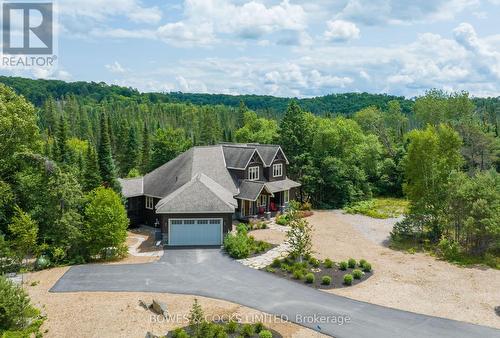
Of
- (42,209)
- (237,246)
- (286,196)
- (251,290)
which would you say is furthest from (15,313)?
(286,196)

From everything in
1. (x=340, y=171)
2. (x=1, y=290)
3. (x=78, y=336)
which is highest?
(x=340, y=171)

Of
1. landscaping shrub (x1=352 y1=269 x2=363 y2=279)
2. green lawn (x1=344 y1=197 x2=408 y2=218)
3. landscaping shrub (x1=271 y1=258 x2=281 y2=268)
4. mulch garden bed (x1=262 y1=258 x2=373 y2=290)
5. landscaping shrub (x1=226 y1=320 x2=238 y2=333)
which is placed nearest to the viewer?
landscaping shrub (x1=226 y1=320 x2=238 y2=333)

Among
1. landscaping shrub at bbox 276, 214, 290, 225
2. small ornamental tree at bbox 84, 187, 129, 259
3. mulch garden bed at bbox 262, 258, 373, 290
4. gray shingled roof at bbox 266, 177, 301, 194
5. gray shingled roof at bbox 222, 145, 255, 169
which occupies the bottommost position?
mulch garden bed at bbox 262, 258, 373, 290

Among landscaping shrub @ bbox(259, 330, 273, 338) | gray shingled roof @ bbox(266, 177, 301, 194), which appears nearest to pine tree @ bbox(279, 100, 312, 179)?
gray shingled roof @ bbox(266, 177, 301, 194)

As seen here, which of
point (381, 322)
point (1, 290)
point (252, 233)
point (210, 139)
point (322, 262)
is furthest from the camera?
point (210, 139)

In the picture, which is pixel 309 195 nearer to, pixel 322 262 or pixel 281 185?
pixel 281 185

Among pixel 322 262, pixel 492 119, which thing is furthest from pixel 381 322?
pixel 492 119

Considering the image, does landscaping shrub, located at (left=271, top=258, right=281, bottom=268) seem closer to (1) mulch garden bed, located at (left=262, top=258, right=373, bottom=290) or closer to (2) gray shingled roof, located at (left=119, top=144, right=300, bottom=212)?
(1) mulch garden bed, located at (left=262, top=258, right=373, bottom=290)

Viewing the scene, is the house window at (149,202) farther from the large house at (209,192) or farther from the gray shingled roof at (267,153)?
the gray shingled roof at (267,153)
